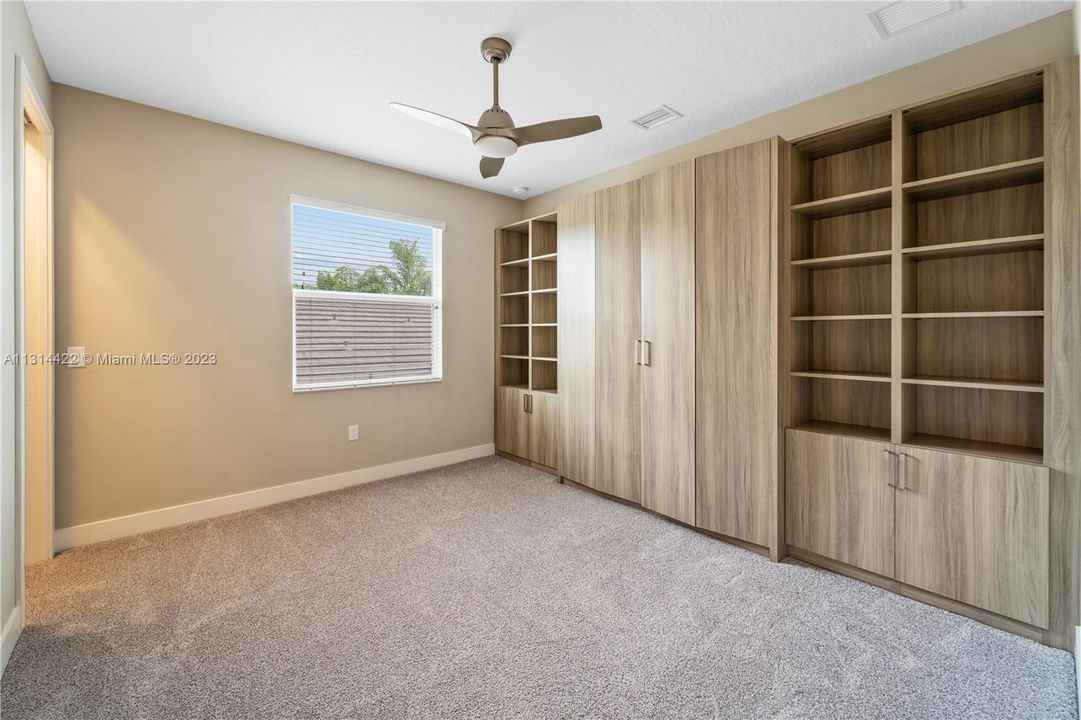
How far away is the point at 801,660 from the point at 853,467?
42.8 inches

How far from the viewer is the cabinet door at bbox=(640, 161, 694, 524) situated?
3.16 meters

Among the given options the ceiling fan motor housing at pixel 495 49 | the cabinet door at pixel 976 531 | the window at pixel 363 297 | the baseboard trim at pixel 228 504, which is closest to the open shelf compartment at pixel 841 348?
the cabinet door at pixel 976 531

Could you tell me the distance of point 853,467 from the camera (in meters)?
2.55

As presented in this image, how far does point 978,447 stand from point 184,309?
186 inches

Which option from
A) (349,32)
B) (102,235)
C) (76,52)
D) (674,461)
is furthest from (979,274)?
(102,235)

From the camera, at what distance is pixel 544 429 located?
449cm

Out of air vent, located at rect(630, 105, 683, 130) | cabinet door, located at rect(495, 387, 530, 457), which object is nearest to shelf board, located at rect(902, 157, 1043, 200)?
air vent, located at rect(630, 105, 683, 130)

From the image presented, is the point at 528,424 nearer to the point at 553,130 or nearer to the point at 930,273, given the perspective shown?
the point at 553,130

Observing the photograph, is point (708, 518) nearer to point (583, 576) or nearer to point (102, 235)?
point (583, 576)

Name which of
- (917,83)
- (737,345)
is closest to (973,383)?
(737,345)

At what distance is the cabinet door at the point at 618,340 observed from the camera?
3527 mm

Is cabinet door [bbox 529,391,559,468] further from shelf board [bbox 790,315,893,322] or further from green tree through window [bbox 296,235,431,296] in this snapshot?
shelf board [bbox 790,315,893,322]

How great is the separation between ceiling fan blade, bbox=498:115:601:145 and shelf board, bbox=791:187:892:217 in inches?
50.9

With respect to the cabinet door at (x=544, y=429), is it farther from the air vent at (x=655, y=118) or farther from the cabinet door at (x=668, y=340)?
the air vent at (x=655, y=118)
